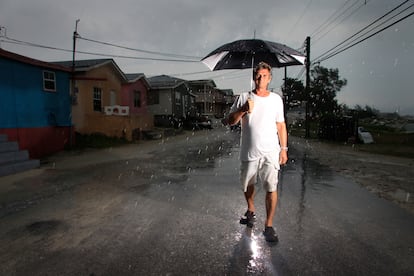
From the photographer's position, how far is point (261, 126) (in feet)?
10.7

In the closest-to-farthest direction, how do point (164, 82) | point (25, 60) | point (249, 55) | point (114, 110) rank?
point (249, 55) < point (25, 60) < point (114, 110) < point (164, 82)

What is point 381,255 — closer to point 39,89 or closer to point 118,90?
point 39,89

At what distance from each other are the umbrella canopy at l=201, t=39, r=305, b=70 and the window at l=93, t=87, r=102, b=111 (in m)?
15.3

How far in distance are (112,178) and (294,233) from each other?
5127mm

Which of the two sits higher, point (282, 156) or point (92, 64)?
point (92, 64)

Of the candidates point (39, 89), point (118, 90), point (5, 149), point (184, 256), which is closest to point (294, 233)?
point (184, 256)

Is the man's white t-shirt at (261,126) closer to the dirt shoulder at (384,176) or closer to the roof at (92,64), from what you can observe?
the dirt shoulder at (384,176)

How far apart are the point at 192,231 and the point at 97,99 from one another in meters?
16.9

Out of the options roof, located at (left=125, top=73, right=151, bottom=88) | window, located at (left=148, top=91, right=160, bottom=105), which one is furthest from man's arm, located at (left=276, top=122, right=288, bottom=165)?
window, located at (left=148, top=91, right=160, bottom=105)

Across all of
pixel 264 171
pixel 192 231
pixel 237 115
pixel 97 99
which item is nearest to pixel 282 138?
pixel 264 171

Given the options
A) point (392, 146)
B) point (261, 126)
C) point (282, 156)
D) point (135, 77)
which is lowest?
point (392, 146)

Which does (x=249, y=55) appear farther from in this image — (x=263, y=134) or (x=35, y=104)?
(x=35, y=104)

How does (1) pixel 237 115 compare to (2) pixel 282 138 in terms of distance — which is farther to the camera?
(2) pixel 282 138

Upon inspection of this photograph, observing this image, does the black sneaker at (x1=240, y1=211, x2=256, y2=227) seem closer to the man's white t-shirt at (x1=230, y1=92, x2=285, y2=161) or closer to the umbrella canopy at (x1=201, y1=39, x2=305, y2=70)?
the man's white t-shirt at (x1=230, y1=92, x2=285, y2=161)
